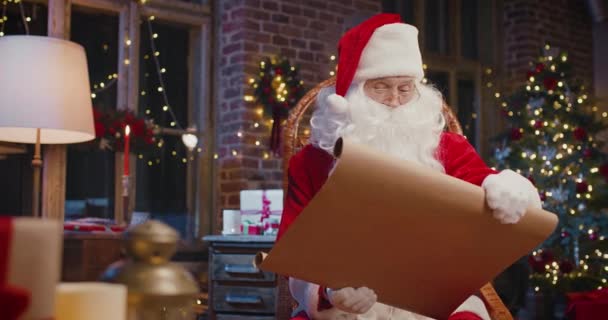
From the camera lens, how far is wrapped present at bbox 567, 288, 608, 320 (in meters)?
2.02

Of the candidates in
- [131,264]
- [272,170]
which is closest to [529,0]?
[272,170]

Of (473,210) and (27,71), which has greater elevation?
(27,71)

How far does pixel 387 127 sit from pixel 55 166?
2320 millimetres

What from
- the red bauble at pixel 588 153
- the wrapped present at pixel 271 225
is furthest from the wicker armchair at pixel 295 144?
the red bauble at pixel 588 153

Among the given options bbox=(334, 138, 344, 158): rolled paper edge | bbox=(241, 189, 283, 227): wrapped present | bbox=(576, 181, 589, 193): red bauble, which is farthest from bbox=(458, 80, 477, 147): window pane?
bbox=(334, 138, 344, 158): rolled paper edge

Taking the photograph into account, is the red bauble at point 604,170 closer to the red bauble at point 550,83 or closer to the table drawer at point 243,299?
the red bauble at point 550,83

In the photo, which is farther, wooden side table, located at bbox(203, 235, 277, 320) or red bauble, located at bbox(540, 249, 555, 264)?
red bauble, located at bbox(540, 249, 555, 264)

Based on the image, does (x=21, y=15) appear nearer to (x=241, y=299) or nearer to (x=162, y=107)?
(x=162, y=107)

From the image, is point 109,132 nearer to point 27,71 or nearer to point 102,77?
point 102,77

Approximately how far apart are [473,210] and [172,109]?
3.19 m

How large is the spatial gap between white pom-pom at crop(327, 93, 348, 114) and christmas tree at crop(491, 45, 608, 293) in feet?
10.9

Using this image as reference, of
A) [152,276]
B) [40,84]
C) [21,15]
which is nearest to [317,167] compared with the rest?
[40,84]

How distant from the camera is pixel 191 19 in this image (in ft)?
14.2

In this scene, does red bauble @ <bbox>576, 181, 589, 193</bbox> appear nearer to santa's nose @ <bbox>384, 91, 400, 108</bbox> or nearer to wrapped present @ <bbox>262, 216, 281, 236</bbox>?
wrapped present @ <bbox>262, 216, 281, 236</bbox>
